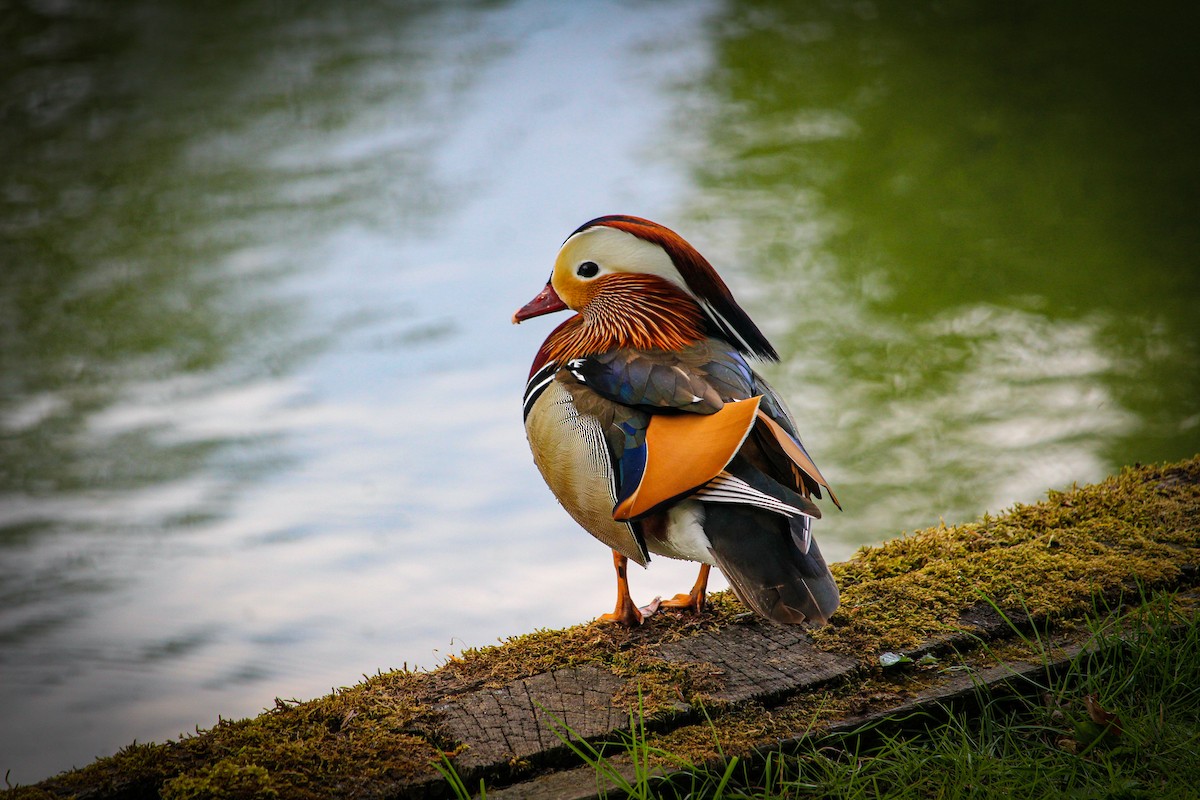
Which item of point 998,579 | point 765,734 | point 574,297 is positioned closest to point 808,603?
point 765,734

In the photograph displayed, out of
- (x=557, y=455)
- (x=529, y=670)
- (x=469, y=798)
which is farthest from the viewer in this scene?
(x=557, y=455)

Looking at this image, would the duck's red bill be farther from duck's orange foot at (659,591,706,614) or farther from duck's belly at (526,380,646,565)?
duck's orange foot at (659,591,706,614)

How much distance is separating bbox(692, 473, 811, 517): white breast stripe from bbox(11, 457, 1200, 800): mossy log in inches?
14.1

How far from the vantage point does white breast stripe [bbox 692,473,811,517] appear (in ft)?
5.51

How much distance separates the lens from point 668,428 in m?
1.85

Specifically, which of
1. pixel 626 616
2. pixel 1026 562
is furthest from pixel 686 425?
pixel 1026 562

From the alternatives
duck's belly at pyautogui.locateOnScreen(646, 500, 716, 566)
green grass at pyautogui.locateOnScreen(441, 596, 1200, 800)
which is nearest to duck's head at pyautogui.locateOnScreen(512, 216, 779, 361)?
duck's belly at pyautogui.locateOnScreen(646, 500, 716, 566)

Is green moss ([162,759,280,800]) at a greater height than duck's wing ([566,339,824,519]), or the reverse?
duck's wing ([566,339,824,519])

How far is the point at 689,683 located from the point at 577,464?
49 cm

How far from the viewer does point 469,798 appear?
1563 millimetres

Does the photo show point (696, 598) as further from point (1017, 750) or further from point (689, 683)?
point (1017, 750)

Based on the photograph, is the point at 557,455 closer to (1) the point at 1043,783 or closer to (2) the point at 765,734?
(2) the point at 765,734

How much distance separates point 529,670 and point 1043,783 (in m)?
0.93

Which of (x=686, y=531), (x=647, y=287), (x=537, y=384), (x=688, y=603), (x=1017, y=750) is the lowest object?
(x=1017, y=750)
